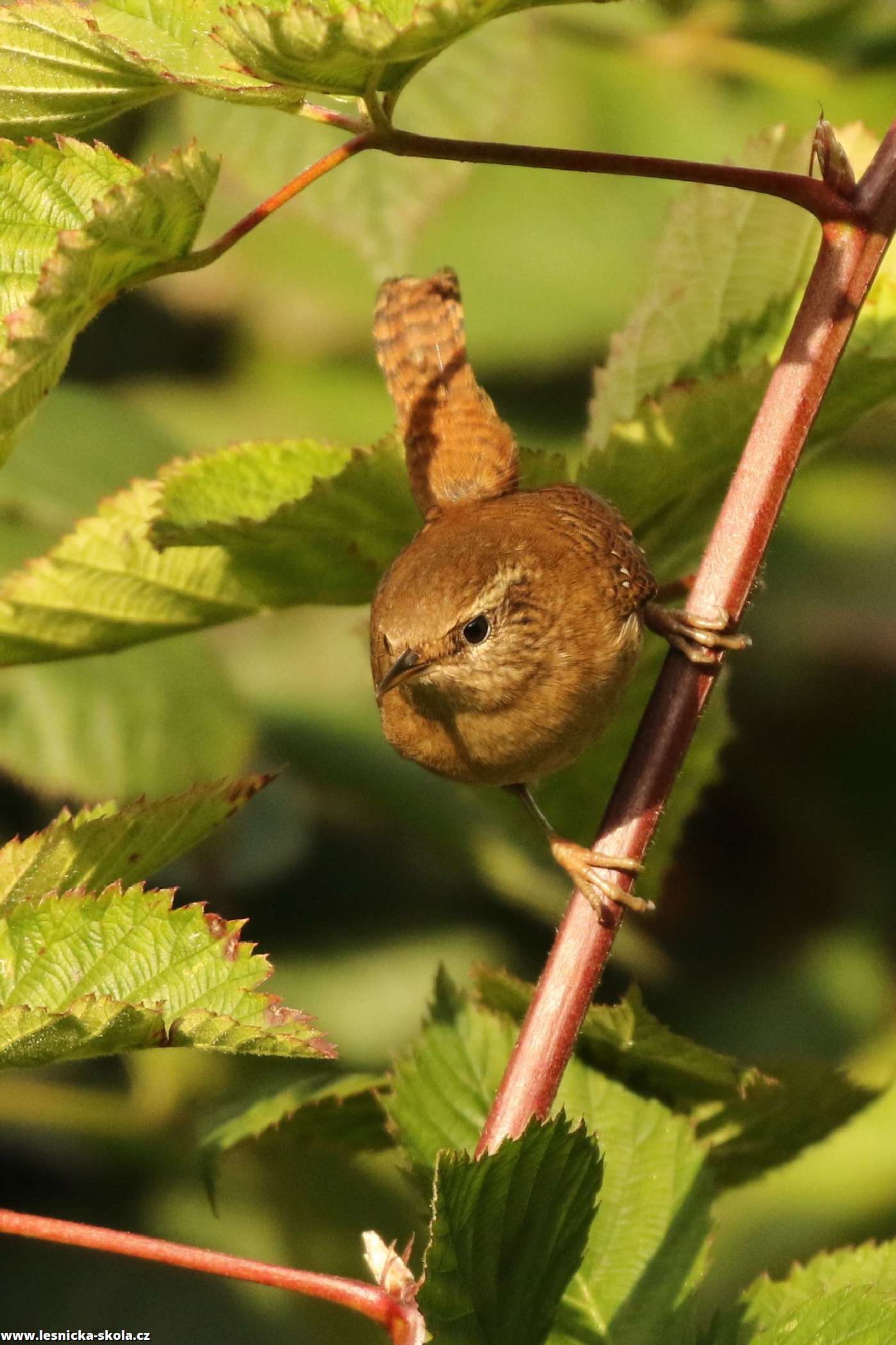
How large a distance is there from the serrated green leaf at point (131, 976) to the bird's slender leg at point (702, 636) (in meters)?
0.58

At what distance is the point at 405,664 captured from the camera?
2424 millimetres

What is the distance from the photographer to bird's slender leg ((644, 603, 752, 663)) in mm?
1610

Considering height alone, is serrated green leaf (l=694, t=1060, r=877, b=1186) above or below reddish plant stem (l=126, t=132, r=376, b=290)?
below

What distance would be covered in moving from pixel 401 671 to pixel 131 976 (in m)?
1.04

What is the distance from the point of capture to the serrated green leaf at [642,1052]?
1733mm

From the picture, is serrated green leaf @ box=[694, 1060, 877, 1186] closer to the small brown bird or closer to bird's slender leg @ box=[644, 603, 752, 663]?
the small brown bird

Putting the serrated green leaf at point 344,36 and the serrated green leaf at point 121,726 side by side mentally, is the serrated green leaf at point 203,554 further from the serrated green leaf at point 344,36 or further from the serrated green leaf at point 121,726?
the serrated green leaf at point 121,726

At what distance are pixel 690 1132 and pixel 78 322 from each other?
3.71 feet

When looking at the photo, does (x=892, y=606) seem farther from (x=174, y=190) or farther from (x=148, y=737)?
(x=174, y=190)

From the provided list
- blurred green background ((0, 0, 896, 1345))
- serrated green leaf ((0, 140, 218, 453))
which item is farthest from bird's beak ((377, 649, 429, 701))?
serrated green leaf ((0, 140, 218, 453))

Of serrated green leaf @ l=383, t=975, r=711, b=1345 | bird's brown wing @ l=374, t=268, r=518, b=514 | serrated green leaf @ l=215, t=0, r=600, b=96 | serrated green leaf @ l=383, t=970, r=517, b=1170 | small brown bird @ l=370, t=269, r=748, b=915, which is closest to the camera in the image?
serrated green leaf @ l=215, t=0, r=600, b=96

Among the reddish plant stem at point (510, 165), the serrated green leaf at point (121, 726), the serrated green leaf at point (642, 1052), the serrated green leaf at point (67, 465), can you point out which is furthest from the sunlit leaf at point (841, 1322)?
the serrated green leaf at point (67, 465)

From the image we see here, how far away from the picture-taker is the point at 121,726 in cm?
318

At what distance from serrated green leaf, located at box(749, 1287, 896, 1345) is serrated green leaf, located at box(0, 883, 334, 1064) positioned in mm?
604
